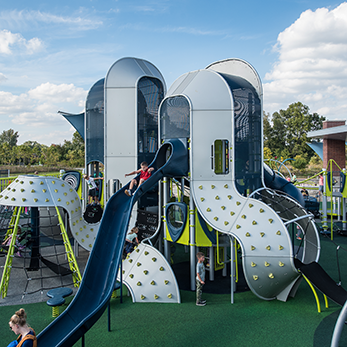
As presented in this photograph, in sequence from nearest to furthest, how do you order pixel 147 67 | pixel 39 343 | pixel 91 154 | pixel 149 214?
pixel 39 343
pixel 149 214
pixel 147 67
pixel 91 154

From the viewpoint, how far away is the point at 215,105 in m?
8.58

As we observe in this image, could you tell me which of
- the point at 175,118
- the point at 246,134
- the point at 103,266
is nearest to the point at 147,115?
the point at 175,118

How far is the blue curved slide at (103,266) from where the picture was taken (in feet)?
17.2

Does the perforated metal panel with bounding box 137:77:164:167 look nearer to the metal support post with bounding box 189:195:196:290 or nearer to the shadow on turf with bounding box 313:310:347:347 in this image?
the metal support post with bounding box 189:195:196:290

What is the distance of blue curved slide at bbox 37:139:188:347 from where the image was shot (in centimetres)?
525

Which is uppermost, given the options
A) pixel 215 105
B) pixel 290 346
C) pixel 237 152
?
pixel 215 105

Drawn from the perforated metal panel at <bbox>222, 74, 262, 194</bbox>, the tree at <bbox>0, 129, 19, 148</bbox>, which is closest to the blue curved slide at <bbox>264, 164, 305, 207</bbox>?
the perforated metal panel at <bbox>222, 74, 262, 194</bbox>

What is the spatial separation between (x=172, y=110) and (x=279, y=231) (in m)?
4.33

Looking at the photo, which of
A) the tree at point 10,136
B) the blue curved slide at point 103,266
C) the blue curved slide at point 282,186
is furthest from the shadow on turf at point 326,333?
the tree at point 10,136

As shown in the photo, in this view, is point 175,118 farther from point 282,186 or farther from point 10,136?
point 10,136

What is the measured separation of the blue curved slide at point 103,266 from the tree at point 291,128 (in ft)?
151

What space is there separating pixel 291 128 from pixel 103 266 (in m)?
52.5

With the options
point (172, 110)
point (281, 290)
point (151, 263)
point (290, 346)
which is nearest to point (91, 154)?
point (172, 110)

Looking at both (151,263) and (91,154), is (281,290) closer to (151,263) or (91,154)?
(151,263)
